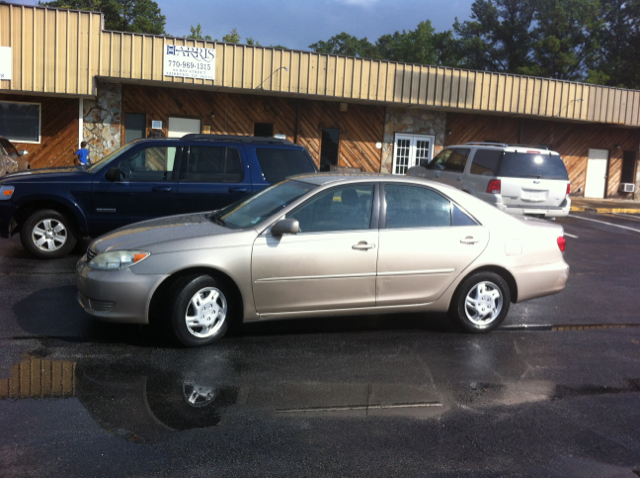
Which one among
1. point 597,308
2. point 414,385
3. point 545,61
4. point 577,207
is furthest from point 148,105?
point 545,61

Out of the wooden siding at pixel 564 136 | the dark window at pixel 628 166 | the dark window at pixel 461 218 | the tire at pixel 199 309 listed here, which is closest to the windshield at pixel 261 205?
the tire at pixel 199 309

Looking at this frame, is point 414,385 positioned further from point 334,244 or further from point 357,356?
point 334,244

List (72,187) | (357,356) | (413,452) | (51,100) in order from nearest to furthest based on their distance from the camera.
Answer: (413,452) < (357,356) < (72,187) < (51,100)

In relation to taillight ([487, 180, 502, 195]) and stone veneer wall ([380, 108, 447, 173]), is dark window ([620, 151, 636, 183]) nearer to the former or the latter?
stone veneer wall ([380, 108, 447, 173])

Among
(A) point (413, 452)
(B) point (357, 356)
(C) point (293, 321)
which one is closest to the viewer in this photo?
(A) point (413, 452)

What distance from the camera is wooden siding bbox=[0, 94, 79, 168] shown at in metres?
19.2

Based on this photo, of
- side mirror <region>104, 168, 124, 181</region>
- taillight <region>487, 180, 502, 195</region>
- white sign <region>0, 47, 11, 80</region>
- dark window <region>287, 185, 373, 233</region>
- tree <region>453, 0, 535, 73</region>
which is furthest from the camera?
tree <region>453, 0, 535, 73</region>

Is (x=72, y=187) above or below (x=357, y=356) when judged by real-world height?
above

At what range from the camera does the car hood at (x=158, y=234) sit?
5656 millimetres

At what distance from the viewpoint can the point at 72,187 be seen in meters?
9.05

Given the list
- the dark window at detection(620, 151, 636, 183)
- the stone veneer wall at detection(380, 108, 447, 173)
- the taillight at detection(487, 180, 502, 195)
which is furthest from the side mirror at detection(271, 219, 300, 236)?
the dark window at detection(620, 151, 636, 183)

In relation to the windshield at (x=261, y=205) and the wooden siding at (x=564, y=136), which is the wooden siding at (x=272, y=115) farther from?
the windshield at (x=261, y=205)

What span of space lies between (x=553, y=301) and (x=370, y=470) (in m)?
5.41

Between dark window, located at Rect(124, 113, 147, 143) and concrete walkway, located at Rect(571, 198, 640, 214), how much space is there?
46.5 feet
